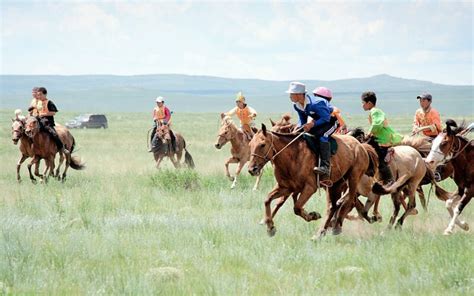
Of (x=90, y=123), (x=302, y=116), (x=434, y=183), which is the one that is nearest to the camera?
(x=302, y=116)

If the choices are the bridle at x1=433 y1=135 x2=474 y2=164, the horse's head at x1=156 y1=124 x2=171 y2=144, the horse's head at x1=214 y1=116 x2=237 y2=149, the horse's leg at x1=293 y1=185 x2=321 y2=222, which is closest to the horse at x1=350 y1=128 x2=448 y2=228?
the bridle at x1=433 y1=135 x2=474 y2=164

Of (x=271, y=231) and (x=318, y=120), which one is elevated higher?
(x=318, y=120)

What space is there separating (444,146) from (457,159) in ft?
1.48

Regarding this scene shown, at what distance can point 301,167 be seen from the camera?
40.9ft

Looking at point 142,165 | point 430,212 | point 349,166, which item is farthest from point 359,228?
point 142,165

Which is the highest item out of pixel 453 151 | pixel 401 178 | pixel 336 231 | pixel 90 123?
pixel 453 151

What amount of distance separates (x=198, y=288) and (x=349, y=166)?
4577 millimetres

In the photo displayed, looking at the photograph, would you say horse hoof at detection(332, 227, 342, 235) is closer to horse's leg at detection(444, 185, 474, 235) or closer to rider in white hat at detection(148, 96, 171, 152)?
horse's leg at detection(444, 185, 474, 235)

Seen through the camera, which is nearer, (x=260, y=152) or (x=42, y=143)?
(x=260, y=152)

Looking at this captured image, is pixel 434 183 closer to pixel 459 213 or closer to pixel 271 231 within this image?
pixel 459 213

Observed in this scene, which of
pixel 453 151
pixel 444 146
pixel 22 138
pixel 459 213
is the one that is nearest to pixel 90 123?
pixel 22 138

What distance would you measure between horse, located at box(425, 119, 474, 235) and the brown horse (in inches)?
44.7

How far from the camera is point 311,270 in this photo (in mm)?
10383

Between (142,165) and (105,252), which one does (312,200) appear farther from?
(142,165)
